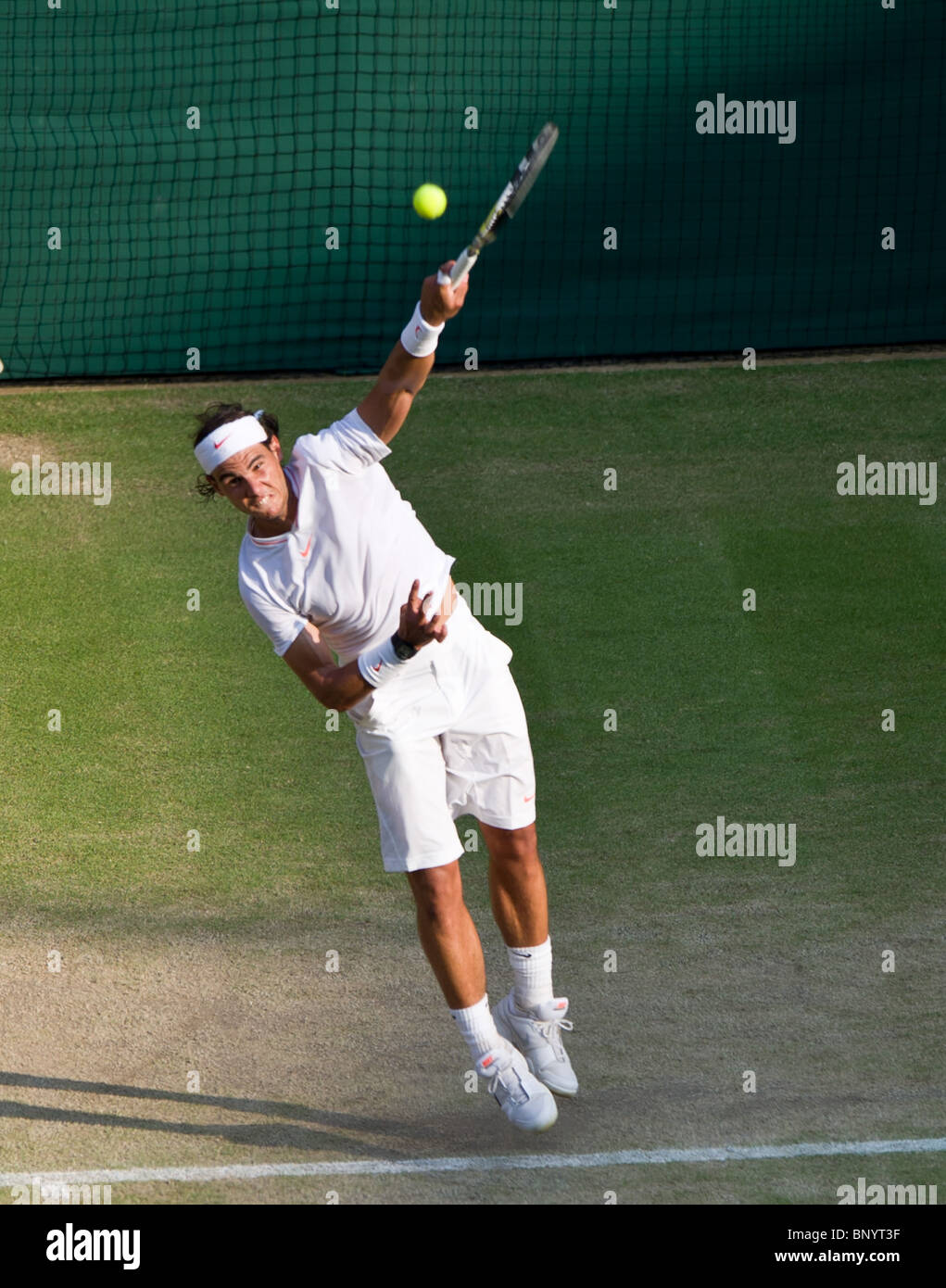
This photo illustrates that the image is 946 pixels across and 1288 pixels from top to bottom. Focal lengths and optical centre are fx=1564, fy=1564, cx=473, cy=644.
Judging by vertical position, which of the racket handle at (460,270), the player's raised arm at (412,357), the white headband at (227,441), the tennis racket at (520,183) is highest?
the tennis racket at (520,183)

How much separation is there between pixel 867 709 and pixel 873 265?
16.5 ft

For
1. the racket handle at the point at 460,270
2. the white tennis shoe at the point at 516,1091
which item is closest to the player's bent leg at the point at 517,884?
the white tennis shoe at the point at 516,1091

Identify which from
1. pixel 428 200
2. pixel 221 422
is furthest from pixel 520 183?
pixel 221 422

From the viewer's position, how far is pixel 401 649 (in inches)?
166

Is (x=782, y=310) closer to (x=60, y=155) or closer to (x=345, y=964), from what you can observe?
(x=60, y=155)

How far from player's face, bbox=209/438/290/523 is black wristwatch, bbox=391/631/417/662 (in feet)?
1.73

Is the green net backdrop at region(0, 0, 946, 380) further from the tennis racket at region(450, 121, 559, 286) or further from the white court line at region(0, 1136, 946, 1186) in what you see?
the white court line at region(0, 1136, 946, 1186)

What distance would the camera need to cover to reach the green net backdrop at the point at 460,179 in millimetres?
10898

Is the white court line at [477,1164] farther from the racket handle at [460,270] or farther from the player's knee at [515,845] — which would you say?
the racket handle at [460,270]

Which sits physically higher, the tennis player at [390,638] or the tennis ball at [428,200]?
the tennis ball at [428,200]

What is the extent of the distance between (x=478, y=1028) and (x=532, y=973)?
29 centimetres

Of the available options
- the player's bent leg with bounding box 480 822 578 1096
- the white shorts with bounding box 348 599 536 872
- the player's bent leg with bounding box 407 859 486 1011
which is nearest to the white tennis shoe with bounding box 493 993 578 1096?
the player's bent leg with bounding box 480 822 578 1096

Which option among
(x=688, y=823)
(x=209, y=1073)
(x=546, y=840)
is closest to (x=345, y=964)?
(x=209, y=1073)

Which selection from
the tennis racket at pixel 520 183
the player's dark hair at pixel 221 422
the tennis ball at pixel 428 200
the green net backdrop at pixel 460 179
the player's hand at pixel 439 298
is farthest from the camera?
the green net backdrop at pixel 460 179
